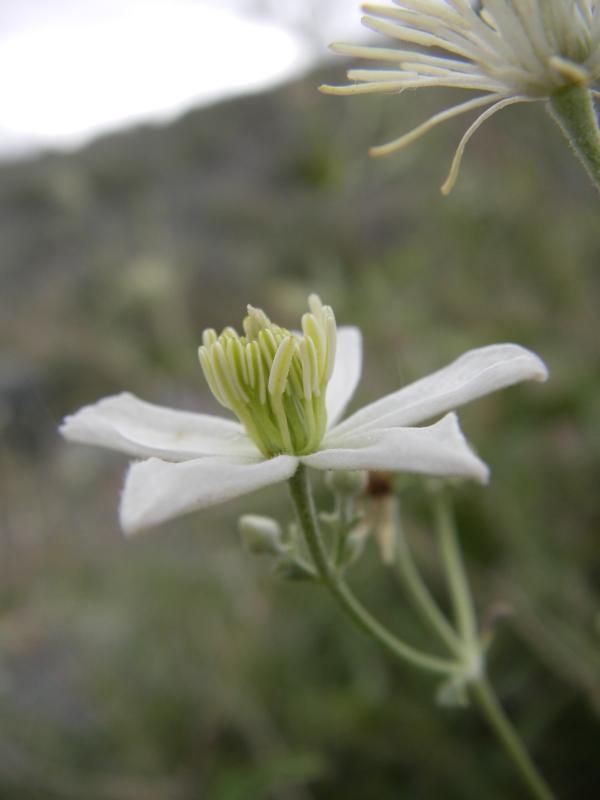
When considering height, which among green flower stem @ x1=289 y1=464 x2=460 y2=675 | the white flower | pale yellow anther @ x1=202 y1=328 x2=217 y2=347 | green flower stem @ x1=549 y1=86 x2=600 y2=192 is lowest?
green flower stem @ x1=289 y1=464 x2=460 y2=675

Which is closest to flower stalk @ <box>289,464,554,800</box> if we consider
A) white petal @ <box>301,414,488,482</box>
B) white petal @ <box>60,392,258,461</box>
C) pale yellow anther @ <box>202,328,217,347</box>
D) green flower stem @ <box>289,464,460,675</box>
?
green flower stem @ <box>289,464,460,675</box>

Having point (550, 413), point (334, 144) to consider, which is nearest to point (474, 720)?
point (550, 413)

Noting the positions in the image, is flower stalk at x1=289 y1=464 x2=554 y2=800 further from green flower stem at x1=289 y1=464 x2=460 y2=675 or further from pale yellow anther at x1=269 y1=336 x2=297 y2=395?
pale yellow anther at x1=269 y1=336 x2=297 y2=395

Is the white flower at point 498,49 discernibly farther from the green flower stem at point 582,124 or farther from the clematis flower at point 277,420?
the clematis flower at point 277,420

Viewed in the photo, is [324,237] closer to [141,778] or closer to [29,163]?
[141,778]

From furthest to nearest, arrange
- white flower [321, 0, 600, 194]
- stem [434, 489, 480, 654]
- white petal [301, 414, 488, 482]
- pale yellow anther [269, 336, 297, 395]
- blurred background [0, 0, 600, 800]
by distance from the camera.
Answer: blurred background [0, 0, 600, 800], stem [434, 489, 480, 654], pale yellow anther [269, 336, 297, 395], white flower [321, 0, 600, 194], white petal [301, 414, 488, 482]

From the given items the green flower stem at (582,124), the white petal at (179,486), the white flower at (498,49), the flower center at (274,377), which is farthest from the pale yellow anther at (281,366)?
the green flower stem at (582,124)

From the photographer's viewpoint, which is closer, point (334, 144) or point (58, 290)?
point (334, 144)
